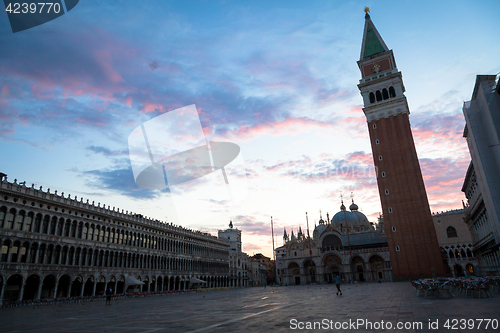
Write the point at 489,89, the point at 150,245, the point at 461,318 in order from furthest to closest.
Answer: the point at 150,245 → the point at 489,89 → the point at 461,318

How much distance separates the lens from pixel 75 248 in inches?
1503

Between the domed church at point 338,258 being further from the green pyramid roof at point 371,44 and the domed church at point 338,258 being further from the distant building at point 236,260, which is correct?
the green pyramid roof at point 371,44

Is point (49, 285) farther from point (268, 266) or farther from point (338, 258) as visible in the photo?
point (268, 266)

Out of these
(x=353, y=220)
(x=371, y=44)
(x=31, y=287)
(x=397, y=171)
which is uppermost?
(x=371, y=44)

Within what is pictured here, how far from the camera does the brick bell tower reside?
49.7 metres

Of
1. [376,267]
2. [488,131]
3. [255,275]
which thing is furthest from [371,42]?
[255,275]

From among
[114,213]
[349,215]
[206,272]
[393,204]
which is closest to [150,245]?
[114,213]

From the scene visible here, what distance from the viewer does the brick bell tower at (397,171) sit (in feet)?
163

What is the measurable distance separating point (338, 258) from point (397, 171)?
102 feet

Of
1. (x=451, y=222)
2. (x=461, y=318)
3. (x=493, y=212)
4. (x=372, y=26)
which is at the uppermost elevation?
(x=372, y=26)

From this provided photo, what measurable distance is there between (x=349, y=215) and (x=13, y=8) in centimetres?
9141

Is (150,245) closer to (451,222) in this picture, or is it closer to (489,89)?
(489,89)

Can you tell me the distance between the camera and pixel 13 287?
31.5 metres

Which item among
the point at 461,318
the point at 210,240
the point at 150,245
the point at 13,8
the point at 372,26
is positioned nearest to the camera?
the point at 461,318
